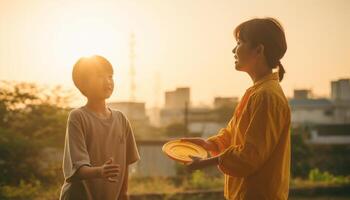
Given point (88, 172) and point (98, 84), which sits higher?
point (98, 84)

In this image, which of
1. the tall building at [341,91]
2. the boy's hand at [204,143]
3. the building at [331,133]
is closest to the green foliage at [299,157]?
the boy's hand at [204,143]

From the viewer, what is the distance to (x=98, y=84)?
3.39 meters

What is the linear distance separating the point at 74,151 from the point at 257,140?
99 centimetres

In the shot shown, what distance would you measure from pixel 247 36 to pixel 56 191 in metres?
8.16

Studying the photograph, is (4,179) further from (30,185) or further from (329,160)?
(329,160)

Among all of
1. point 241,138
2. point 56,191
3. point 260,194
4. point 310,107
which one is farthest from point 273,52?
point 310,107

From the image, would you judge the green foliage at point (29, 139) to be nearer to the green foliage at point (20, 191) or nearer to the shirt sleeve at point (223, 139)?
the green foliage at point (20, 191)

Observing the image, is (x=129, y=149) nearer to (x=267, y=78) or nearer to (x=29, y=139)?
(x=267, y=78)

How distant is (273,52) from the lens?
10.2ft

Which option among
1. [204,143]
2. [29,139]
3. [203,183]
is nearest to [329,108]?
[203,183]

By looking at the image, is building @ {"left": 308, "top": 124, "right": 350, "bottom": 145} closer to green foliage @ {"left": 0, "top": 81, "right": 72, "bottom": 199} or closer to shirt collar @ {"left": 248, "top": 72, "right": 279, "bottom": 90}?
green foliage @ {"left": 0, "top": 81, "right": 72, "bottom": 199}

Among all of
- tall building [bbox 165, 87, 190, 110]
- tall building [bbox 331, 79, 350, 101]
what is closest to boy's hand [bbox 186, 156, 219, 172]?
tall building [bbox 165, 87, 190, 110]

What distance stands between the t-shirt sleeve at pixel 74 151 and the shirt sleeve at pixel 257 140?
0.75 metres

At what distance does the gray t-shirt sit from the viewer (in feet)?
10.6
